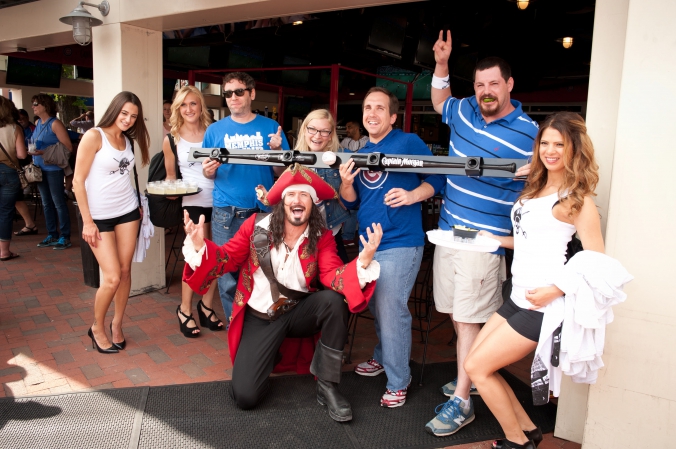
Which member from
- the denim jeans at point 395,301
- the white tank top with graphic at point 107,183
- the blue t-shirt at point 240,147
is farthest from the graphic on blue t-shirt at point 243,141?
the denim jeans at point 395,301

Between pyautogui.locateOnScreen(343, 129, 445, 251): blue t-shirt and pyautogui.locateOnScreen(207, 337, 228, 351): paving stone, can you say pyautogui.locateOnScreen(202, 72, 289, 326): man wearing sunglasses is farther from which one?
pyautogui.locateOnScreen(343, 129, 445, 251): blue t-shirt

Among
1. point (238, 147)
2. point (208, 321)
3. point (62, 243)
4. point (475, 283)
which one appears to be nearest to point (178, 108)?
point (238, 147)

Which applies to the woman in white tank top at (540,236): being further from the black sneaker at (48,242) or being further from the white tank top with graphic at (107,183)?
the black sneaker at (48,242)

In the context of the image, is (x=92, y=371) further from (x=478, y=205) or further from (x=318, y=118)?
(x=478, y=205)

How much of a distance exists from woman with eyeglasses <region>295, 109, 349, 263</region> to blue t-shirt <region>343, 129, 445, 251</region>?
376 mm

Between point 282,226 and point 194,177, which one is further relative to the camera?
point 194,177

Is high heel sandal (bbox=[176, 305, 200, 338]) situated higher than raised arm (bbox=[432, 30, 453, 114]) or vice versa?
raised arm (bbox=[432, 30, 453, 114])

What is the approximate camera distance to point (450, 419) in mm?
3006

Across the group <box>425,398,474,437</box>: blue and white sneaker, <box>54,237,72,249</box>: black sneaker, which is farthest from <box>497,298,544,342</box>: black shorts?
<box>54,237,72,249</box>: black sneaker

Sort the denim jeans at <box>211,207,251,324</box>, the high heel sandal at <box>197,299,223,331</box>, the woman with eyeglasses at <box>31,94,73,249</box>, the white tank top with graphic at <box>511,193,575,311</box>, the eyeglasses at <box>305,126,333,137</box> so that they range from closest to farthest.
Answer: the white tank top with graphic at <box>511,193,575,311</box> → the eyeglasses at <box>305,126,333,137</box> → the denim jeans at <box>211,207,251,324</box> → the high heel sandal at <box>197,299,223,331</box> → the woman with eyeglasses at <box>31,94,73,249</box>

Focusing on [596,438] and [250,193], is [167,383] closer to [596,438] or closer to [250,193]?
[250,193]

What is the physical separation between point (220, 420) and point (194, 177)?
2062 millimetres

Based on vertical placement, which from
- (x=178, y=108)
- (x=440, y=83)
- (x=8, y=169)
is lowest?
(x=8, y=169)

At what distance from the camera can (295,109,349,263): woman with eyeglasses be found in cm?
344
